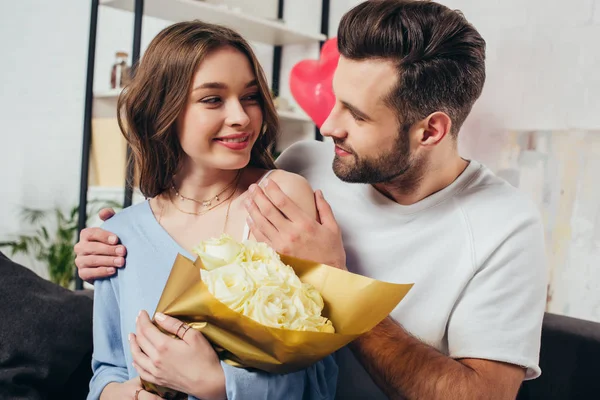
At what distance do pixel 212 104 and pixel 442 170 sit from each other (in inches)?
24.6

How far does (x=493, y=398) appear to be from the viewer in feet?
4.54

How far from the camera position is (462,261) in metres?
1.53

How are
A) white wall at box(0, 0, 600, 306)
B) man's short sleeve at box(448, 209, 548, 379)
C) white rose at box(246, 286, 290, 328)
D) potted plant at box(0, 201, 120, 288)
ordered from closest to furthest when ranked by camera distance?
white rose at box(246, 286, 290, 328)
man's short sleeve at box(448, 209, 548, 379)
white wall at box(0, 0, 600, 306)
potted plant at box(0, 201, 120, 288)

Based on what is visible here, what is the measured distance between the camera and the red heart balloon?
277 cm

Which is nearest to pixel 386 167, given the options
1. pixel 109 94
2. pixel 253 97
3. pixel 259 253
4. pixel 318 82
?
pixel 253 97

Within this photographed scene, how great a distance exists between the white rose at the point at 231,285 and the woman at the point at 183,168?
40cm

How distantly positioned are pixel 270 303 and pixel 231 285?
0.07 meters

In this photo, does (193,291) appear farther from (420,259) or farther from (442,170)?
(442,170)

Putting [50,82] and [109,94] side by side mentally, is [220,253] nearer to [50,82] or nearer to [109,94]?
[109,94]

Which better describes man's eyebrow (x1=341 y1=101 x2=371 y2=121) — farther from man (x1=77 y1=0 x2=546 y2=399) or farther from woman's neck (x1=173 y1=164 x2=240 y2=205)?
woman's neck (x1=173 y1=164 x2=240 y2=205)

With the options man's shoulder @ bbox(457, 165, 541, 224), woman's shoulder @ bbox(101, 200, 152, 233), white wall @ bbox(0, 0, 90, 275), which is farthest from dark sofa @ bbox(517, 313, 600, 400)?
white wall @ bbox(0, 0, 90, 275)

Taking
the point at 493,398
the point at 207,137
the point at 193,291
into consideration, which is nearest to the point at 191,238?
the point at 207,137

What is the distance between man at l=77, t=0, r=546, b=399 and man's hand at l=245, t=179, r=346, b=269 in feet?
0.07

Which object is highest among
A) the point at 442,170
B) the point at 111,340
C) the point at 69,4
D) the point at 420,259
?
the point at 69,4
